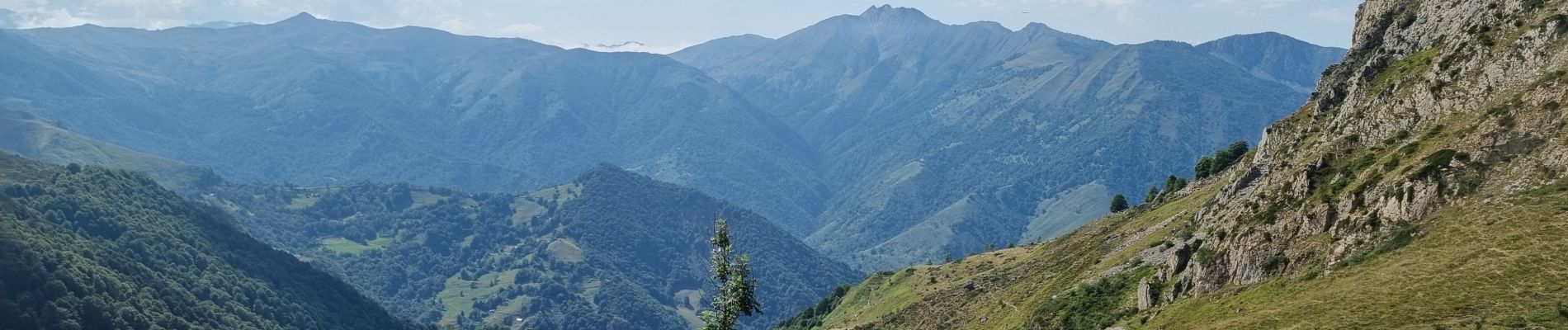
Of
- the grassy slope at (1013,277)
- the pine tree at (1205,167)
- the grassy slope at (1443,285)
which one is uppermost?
the grassy slope at (1443,285)

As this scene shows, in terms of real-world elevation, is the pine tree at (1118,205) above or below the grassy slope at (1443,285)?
below

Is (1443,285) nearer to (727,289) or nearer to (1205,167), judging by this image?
(727,289)

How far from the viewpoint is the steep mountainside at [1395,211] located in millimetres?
50188

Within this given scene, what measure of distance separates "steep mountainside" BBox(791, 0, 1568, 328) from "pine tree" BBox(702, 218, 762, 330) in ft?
78.8

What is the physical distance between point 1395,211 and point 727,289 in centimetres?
3482

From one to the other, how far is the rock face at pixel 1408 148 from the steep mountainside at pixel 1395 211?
12cm

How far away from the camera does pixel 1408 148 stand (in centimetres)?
6444

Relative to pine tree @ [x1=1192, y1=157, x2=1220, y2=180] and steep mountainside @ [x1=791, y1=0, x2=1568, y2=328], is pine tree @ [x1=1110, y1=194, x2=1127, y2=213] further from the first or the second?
steep mountainside @ [x1=791, y1=0, x2=1568, y2=328]

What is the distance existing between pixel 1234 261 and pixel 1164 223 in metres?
38.0

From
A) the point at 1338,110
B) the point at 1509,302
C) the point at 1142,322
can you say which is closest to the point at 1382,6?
the point at 1338,110

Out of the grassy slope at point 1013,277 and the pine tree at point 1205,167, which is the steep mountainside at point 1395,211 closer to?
the grassy slope at point 1013,277

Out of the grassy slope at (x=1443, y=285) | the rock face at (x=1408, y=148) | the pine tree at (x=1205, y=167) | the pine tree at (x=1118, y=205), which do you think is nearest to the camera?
the grassy slope at (x=1443, y=285)

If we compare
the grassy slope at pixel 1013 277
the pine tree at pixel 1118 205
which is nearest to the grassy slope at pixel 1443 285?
the grassy slope at pixel 1013 277

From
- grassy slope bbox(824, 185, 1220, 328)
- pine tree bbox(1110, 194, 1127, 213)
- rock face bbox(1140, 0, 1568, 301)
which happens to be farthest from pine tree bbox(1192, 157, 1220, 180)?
rock face bbox(1140, 0, 1568, 301)
